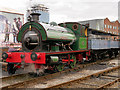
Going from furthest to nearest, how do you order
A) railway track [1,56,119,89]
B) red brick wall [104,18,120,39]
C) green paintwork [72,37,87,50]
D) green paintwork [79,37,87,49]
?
red brick wall [104,18,120,39] < green paintwork [79,37,87,49] < green paintwork [72,37,87,50] < railway track [1,56,119,89]

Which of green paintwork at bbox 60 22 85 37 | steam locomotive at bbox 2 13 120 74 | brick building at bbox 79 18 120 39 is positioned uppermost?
brick building at bbox 79 18 120 39

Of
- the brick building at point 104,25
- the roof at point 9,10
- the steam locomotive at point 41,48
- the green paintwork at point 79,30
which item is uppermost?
the brick building at point 104,25

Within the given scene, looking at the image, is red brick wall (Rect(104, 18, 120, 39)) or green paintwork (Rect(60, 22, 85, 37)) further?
red brick wall (Rect(104, 18, 120, 39))

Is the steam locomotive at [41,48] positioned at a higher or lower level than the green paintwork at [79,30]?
lower

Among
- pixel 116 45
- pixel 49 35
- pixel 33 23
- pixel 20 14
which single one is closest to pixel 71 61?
pixel 49 35

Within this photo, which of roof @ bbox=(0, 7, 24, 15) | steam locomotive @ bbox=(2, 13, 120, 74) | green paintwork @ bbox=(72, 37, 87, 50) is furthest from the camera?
roof @ bbox=(0, 7, 24, 15)

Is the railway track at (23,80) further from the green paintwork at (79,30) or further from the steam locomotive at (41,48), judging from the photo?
the green paintwork at (79,30)

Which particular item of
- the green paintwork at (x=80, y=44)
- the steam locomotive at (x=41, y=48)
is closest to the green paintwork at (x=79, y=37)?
the green paintwork at (x=80, y=44)

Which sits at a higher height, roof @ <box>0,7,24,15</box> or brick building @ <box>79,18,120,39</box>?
brick building @ <box>79,18,120,39</box>

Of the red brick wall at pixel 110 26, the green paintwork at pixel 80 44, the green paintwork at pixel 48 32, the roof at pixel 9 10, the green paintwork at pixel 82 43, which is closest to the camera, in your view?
the green paintwork at pixel 48 32

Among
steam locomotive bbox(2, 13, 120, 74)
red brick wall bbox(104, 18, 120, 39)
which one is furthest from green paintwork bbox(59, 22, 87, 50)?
red brick wall bbox(104, 18, 120, 39)

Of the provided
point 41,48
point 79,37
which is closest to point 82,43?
point 79,37

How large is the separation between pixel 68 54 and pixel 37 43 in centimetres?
241

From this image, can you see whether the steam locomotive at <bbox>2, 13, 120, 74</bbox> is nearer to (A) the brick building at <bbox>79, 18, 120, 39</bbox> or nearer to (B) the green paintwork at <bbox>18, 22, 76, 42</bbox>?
(B) the green paintwork at <bbox>18, 22, 76, 42</bbox>
